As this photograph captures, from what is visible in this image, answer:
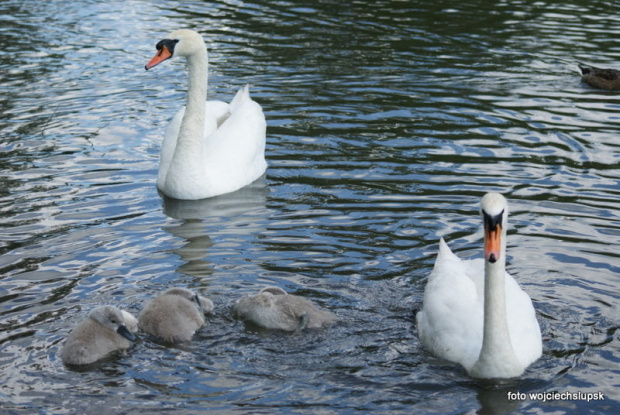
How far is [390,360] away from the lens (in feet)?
23.9

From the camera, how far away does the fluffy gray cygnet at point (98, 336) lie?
7.18 metres

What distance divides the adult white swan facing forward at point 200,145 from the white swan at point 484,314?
391 cm

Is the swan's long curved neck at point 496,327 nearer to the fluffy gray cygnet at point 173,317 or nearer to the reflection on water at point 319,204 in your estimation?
the reflection on water at point 319,204

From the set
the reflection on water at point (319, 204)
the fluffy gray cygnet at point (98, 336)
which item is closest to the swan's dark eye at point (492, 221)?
the reflection on water at point (319, 204)

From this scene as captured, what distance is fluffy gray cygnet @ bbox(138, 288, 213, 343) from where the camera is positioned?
294 inches

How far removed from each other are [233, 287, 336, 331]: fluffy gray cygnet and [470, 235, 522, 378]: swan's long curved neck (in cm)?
130

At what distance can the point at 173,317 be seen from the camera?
7457 mm

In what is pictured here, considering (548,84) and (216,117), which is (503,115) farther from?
(216,117)

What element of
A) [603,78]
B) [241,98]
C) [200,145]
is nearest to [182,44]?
[200,145]

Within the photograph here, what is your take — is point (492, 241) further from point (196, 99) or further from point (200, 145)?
point (196, 99)

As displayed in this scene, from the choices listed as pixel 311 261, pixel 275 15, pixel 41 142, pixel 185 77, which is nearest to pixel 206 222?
pixel 311 261

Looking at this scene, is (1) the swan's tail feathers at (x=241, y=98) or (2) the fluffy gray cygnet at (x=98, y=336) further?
(1) the swan's tail feathers at (x=241, y=98)

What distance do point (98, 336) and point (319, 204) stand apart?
386 centimetres

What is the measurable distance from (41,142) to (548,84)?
7353 millimetres
